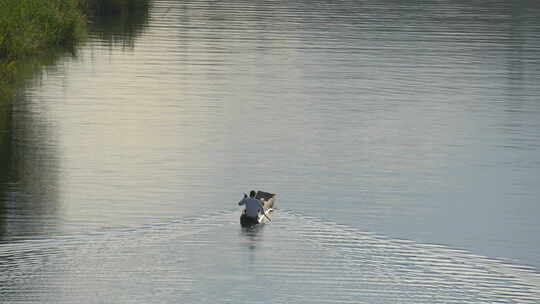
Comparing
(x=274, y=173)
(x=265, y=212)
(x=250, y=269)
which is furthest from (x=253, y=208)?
(x=274, y=173)

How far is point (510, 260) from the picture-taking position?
34094 millimetres

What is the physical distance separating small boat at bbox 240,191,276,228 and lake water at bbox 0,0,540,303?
1.00 feet

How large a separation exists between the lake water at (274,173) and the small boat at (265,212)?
0.31 meters

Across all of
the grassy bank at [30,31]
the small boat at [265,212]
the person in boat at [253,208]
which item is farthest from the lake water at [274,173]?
the grassy bank at [30,31]

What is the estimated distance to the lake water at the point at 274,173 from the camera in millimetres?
31406

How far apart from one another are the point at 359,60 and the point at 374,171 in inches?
1202

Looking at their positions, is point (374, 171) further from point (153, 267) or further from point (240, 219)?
point (153, 267)

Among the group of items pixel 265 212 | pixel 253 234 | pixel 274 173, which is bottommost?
pixel 253 234

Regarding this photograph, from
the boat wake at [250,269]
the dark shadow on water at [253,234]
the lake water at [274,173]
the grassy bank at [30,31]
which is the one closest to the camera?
the boat wake at [250,269]

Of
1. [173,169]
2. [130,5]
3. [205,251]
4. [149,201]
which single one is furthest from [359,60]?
[205,251]

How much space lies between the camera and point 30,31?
65625 mm

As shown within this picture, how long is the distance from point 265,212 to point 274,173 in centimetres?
697

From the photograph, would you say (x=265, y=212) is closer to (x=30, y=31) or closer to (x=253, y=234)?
(x=253, y=234)

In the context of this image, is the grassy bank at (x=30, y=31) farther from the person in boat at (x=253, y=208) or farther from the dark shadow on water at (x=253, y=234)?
the dark shadow on water at (x=253, y=234)
